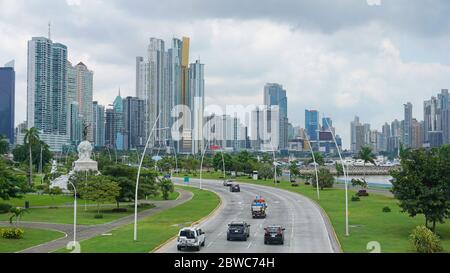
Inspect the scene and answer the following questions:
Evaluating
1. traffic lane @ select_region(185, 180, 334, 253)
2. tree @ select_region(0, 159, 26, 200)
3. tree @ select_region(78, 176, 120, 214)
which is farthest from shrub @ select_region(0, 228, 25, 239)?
tree @ select_region(78, 176, 120, 214)

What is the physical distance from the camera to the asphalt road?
125ft

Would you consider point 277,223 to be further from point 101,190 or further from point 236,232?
point 101,190

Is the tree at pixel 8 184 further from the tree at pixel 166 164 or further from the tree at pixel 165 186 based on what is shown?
the tree at pixel 166 164

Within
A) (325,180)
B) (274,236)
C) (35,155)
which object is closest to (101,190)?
(274,236)

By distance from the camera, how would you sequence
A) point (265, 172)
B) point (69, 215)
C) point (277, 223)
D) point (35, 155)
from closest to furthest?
point (277, 223) → point (69, 215) → point (265, 172) → point (35, 155)

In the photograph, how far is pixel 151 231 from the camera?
157 feet

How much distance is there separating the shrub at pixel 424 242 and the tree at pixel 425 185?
9.18m

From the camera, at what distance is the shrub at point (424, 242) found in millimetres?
34156

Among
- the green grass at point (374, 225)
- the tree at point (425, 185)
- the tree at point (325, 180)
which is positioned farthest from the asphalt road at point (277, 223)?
the tree at point (325, 180)

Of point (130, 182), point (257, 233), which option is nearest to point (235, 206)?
point (130, 182)

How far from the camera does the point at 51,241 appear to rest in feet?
140

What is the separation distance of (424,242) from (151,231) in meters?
23.6
